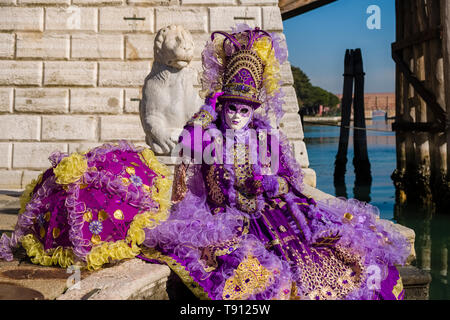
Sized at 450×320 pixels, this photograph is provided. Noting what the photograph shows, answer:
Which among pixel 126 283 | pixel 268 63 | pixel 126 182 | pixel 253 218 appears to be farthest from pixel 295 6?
pixel 126 283

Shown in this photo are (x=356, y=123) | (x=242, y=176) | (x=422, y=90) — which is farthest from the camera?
(x=356, y=123)

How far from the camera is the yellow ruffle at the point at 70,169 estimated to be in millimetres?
2891

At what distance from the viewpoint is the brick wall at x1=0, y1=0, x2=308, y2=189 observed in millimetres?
7316

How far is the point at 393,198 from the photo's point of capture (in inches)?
476

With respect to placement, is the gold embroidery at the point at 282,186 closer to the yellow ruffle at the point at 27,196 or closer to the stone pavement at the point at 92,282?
the stone pavement at the point at 92,282

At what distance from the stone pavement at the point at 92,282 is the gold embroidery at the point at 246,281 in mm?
396

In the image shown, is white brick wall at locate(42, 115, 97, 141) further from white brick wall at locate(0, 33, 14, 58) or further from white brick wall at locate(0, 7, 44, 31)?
white brick wall at locate(0, 7, 44, 31)

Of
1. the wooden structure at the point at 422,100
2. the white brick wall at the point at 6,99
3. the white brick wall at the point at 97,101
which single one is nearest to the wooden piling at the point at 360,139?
the wooden structure at the point at 422,100

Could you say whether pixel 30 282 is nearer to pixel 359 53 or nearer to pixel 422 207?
pixel 422 207

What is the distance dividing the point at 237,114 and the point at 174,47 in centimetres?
211

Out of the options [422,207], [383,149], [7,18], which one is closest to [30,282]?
[7,18]

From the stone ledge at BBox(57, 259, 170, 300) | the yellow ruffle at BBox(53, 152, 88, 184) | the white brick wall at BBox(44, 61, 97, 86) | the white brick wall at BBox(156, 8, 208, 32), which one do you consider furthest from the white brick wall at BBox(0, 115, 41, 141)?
the stone ledge at BBox(57, 259, 170, 300)

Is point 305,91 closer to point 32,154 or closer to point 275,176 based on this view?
point 32,154

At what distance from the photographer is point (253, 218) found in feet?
10.1
